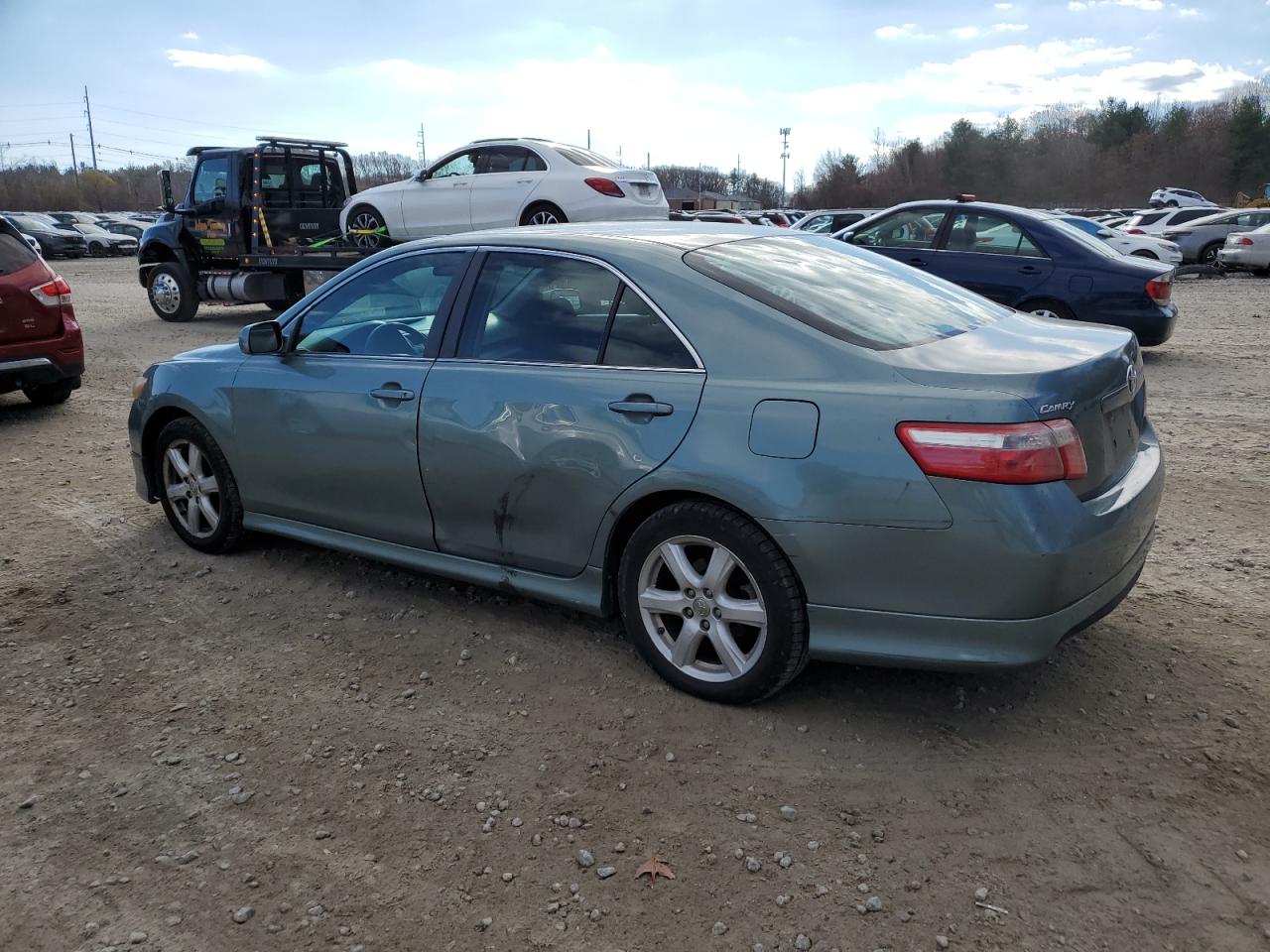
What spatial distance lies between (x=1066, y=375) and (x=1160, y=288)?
7.42m

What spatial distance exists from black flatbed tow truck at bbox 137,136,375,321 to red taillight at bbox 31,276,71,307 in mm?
5043

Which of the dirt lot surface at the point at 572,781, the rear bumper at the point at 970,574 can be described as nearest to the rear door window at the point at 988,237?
the dirt lot surface at the point at 572,781

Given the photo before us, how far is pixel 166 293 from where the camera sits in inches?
603

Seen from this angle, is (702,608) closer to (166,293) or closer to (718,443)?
(718,443)

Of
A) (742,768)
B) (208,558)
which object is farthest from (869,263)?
(208,558)

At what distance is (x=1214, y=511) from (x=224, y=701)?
4.93m

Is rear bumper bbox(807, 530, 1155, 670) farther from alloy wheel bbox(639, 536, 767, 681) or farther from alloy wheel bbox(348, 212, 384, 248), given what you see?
alloy wheel bbox(348, 212, 384, 248)

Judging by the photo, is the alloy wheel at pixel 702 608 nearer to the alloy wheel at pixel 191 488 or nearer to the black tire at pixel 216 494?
the black tire at pixel 216 494

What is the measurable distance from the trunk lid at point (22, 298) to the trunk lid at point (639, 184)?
6.40m

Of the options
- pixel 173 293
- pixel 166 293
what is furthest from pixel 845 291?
pixel 166 293

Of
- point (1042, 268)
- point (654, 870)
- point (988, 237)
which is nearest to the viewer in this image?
point (654, 870)

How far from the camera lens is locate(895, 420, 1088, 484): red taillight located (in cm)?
283

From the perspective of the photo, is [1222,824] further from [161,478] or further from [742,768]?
[161,478]

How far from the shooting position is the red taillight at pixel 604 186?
12.0 metres
